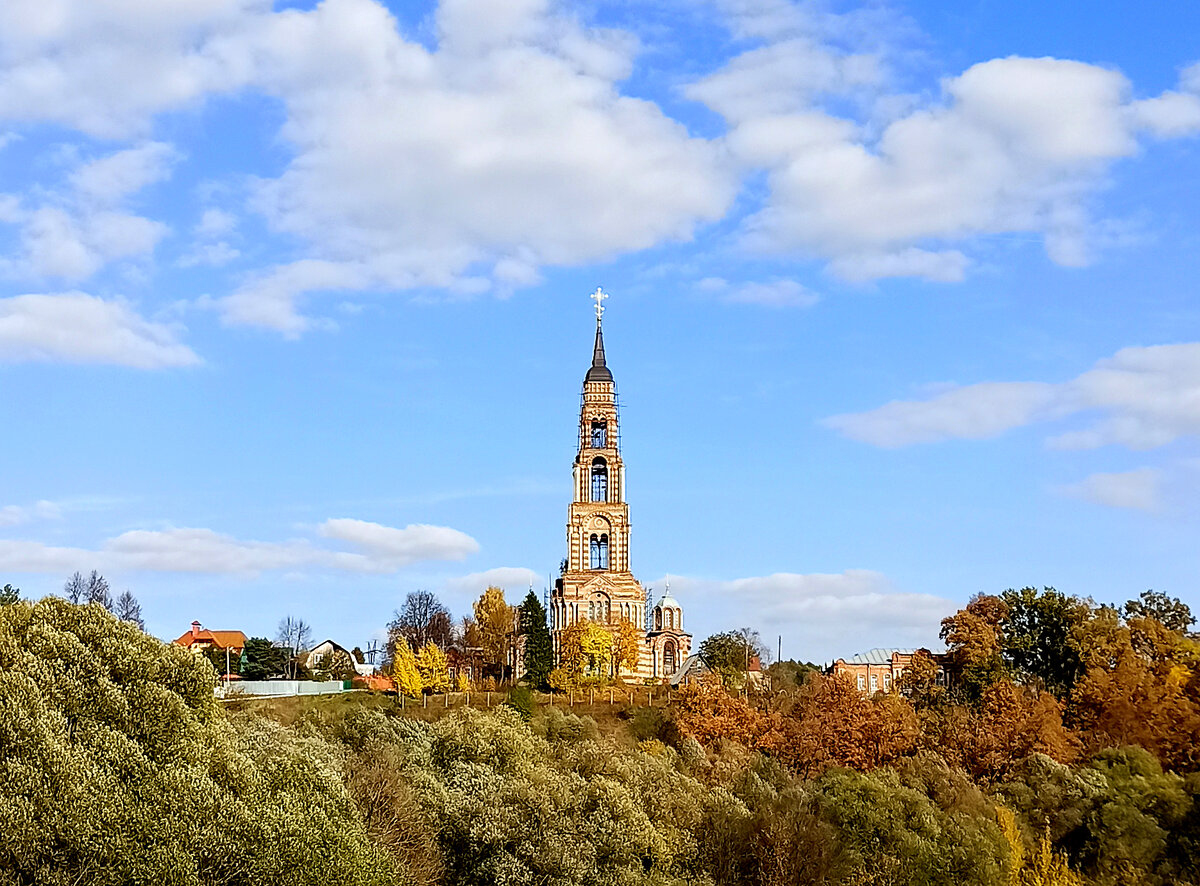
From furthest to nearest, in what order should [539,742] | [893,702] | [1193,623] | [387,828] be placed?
1. [1193,623]
2. [893,702]
3. [539,742]
4. [387,828]

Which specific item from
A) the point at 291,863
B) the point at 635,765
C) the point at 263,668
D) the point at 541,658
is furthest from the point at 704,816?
the point at 263,668

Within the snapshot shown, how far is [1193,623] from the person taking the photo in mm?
96188

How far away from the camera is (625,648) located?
124875mm

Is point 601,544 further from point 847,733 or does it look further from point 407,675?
point 847,733

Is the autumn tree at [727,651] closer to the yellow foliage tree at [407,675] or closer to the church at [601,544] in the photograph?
the church at [601,544]

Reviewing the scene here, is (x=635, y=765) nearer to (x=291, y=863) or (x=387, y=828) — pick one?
(x=387, y=828)

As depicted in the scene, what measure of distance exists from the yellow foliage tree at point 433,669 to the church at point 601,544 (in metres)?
14.3

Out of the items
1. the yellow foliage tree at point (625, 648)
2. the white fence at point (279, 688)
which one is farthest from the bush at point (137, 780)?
the yellow foliage tree at point (625, 648)

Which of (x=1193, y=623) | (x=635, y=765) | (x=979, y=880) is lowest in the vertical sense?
(x=979, y=880)

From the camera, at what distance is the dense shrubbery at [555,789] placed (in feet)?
128

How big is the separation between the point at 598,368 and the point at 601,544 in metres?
18.3

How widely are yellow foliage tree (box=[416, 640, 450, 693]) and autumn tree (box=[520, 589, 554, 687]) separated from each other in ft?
25.1

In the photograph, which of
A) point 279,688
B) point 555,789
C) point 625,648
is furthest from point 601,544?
point 555,789

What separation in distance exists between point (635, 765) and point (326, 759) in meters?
17.0
